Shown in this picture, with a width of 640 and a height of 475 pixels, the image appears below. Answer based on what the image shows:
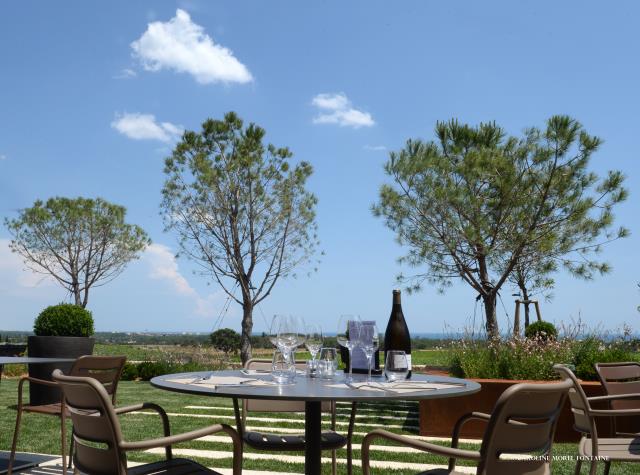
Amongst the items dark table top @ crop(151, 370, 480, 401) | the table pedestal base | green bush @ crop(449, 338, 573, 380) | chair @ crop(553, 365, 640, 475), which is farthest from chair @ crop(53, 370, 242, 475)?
green bush @ crop(449, 338, 573, 380)

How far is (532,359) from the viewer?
6.15 meters

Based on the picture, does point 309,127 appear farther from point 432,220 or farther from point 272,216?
point 272,216

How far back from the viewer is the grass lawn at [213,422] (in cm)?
436

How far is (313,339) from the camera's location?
2535 millimetres

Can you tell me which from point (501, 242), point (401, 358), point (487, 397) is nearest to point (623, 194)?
point (501, 242)

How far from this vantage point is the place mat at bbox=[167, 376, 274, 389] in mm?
2207

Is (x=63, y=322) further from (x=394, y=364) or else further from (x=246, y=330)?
(x=246, y=330)

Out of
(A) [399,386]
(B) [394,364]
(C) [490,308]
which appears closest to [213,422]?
(B) [394,364]

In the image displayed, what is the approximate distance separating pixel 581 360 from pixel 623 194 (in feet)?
27.2

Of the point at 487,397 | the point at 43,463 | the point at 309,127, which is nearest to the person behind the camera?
the point at 43,463

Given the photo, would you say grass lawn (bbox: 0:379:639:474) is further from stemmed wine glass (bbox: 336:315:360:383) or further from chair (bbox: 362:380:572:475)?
chair (bbox: 362:380:572:475)

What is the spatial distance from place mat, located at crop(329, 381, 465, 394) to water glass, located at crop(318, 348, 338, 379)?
31 centimetres

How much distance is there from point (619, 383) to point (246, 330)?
1317cm

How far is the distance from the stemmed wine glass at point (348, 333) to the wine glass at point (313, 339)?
99 millimetres
